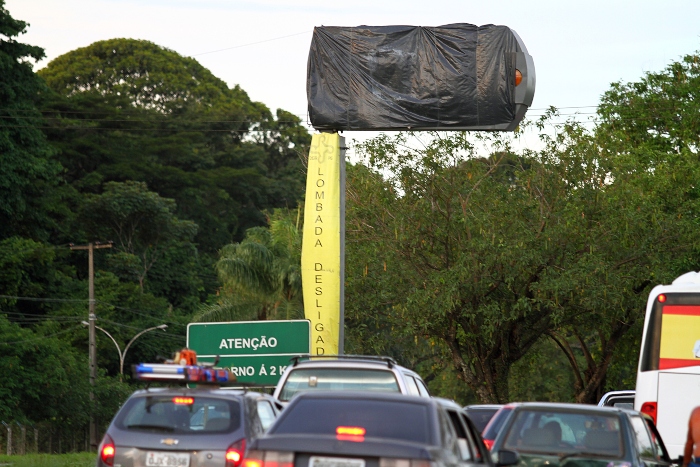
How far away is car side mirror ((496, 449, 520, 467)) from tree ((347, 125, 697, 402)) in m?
17.7

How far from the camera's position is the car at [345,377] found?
13.1 metres

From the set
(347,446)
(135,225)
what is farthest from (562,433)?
(135,225)

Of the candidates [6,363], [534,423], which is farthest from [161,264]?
[534,423]

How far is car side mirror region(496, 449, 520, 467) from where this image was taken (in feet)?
30.8

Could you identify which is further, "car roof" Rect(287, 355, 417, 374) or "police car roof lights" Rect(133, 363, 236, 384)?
"car roof" Rect(287, 355, 417, 374)

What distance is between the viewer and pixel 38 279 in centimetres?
5653

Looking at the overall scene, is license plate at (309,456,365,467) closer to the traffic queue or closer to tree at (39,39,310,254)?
the traffic queue

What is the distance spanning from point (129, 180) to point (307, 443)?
60.3 metres

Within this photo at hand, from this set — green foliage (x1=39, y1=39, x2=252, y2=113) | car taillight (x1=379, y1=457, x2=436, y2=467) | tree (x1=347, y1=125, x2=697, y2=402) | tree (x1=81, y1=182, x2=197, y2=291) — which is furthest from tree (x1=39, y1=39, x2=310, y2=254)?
car taillight (x1=379, y1=457, x2=436, y2=467)

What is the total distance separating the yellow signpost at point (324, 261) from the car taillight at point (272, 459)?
1424 cm

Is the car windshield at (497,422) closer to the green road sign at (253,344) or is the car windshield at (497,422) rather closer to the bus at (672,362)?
the bus at (672,362)

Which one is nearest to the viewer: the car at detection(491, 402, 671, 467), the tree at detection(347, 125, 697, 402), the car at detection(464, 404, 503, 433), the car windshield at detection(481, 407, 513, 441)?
the car at detection(491, 402, 671, 467)

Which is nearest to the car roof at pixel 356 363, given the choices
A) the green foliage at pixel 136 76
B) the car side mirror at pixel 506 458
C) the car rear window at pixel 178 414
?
the car rear window at pixel 178 414

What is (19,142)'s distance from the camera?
53.1 m
